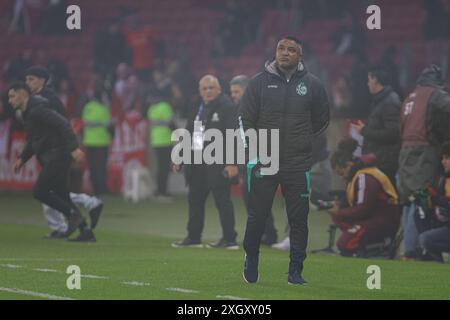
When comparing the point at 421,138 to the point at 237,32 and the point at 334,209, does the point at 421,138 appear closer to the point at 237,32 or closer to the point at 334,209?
the point at 334,209

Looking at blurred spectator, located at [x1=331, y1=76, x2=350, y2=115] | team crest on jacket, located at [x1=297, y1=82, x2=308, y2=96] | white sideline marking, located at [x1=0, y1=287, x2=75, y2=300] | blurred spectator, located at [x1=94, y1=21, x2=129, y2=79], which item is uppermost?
blurred spectator, located at [x1=94, y1=21, x2=129, y2=79]

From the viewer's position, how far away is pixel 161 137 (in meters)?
25.9

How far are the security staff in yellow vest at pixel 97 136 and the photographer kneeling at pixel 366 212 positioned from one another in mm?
10431

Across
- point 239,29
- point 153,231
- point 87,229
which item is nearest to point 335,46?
point 239,29

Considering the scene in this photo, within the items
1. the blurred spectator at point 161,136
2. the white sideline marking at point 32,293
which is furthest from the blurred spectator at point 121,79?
the white sideline marking at point 32,293

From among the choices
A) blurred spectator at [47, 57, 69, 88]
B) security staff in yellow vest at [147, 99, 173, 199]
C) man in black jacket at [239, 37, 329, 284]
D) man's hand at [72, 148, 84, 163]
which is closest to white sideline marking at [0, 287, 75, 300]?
man in black jacket at [239, 37, 329, 284]

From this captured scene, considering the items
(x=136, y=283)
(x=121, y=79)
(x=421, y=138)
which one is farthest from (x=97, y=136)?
(x=136, y=283)

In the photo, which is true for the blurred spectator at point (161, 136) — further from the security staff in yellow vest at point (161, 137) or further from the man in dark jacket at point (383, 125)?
the man in dark jacket at point (383, 125)

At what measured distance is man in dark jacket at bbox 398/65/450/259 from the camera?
15672 millimetres

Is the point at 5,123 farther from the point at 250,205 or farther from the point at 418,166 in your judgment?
the point at 250,205

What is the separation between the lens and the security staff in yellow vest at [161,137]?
25594 mm

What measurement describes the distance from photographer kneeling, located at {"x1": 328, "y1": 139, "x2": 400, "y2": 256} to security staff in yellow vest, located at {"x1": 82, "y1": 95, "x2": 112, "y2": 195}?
411 inches

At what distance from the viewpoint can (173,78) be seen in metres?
29.0

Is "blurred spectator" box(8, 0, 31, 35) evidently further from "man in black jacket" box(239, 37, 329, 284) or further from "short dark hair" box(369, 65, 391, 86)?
"man in black jacket" box(239, 37, 329, 284)
